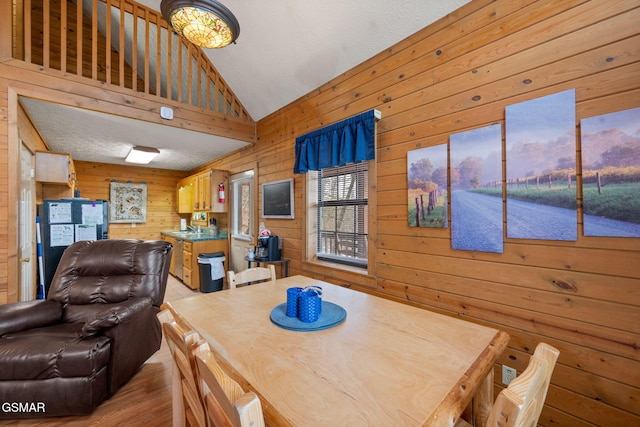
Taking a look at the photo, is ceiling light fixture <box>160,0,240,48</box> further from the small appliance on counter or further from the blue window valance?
the small appliance on counter

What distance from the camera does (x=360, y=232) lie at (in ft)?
8.98

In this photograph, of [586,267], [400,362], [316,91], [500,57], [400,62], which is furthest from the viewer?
[316,91]

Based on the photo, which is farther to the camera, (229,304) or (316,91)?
(316,91)

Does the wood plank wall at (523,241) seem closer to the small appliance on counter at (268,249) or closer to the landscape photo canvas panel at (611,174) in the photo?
the landscape photo canvas panel at (611,174)

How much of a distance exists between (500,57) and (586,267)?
4.52 feet

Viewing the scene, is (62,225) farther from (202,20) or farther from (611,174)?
(611,174)

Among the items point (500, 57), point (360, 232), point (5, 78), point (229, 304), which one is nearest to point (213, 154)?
point (5, 78)

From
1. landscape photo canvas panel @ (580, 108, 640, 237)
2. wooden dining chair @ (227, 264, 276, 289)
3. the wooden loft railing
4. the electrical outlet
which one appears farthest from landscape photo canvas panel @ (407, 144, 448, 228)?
the wooden loft railing

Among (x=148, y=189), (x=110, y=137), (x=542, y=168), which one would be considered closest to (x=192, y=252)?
(x=110, y=137)

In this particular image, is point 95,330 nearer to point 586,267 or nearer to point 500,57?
point 586,267

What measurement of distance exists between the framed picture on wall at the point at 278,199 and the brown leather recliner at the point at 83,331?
151 centimetres

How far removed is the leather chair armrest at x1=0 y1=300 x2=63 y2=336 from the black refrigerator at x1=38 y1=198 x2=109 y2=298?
5.60 ft

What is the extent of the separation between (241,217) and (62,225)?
2409 mm

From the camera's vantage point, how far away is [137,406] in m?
1.82
